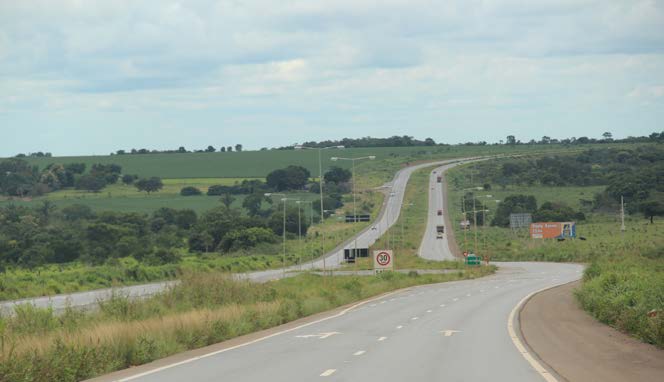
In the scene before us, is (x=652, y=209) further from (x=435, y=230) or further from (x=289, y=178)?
(x=289, y=178)

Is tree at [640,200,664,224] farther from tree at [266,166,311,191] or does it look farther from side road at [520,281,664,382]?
side road at [520,281,664,382]

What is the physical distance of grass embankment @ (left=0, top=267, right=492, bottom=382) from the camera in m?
18.3

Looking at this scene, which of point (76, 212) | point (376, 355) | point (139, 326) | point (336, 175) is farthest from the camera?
point (336, 175)

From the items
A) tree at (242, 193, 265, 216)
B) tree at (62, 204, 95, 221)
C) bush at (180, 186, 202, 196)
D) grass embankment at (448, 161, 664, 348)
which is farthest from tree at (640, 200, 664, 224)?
tree at (62, 204, 95, 221)

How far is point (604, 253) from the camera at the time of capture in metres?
101

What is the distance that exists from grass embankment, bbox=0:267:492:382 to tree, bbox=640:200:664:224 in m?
112

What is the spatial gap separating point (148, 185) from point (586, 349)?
175748 millimetres

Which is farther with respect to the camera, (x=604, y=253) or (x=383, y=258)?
(x=604, y=253)

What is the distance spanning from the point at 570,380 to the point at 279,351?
7.89 meters

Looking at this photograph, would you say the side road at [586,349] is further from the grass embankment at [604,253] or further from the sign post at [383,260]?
the sign post at [383,260]

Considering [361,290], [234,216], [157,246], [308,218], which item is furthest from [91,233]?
[361,290]

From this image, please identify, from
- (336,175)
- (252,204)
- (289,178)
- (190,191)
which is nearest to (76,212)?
(252,204)

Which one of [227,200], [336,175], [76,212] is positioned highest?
[336,175]

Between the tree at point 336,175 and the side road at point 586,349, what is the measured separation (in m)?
158
